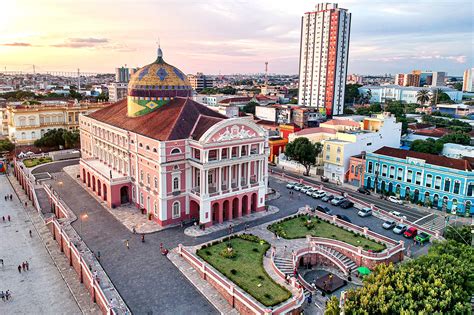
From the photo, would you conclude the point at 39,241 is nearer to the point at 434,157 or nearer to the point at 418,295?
the point at 418,295

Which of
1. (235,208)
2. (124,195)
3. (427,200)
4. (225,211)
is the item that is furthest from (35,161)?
(427,200)

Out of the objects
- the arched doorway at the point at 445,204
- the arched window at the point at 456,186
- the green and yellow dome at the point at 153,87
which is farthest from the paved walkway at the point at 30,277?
the arched window at the point at 456,186

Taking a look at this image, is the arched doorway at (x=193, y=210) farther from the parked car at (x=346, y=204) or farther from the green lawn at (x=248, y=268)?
the parked car at (x=346, y=204)

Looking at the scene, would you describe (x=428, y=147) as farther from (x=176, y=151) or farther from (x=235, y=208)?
(x=176, y=151)

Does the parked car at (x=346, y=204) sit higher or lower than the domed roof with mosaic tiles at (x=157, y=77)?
lower

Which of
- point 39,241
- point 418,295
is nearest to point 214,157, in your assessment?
point 39,241

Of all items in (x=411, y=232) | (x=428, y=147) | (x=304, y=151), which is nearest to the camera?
(x=411, y=232)
